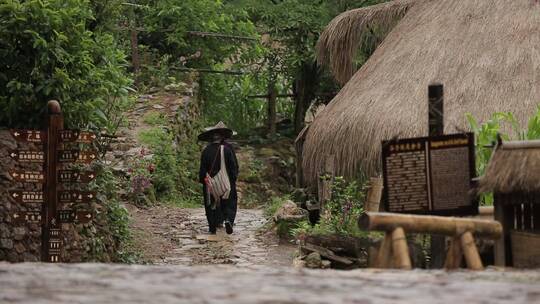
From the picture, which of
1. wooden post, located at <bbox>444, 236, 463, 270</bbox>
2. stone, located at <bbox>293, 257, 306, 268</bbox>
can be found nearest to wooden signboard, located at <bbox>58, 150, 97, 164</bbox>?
stone, located at <bbox>293, 257, 306, 268</bbox>

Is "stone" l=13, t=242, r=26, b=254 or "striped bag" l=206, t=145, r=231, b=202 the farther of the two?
"striped bag" l=206, t=145, r=231, b=202

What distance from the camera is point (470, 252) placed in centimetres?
749

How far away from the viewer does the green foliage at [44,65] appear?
11945 millimetres

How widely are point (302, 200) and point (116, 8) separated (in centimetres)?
502

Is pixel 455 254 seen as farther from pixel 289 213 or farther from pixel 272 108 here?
pixel 272 108

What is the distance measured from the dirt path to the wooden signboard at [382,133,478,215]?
4.49 meters

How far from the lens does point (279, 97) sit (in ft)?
81.5

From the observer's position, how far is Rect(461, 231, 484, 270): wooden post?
7.39 m

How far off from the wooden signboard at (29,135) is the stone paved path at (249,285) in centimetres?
341

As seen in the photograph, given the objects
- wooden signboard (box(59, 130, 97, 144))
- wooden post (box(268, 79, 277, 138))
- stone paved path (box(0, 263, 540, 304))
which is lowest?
stone paved path (box(0, 263, 540, 304))

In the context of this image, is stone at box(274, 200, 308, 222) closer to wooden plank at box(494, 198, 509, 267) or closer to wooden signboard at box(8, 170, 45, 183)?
wooden signboard at box(8, 170, 45, 183)

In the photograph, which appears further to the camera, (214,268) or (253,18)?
(253,18)

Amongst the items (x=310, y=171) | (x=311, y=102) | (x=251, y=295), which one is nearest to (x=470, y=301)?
(x=251, y=295)

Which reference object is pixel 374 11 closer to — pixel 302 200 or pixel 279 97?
pixel 302 200
